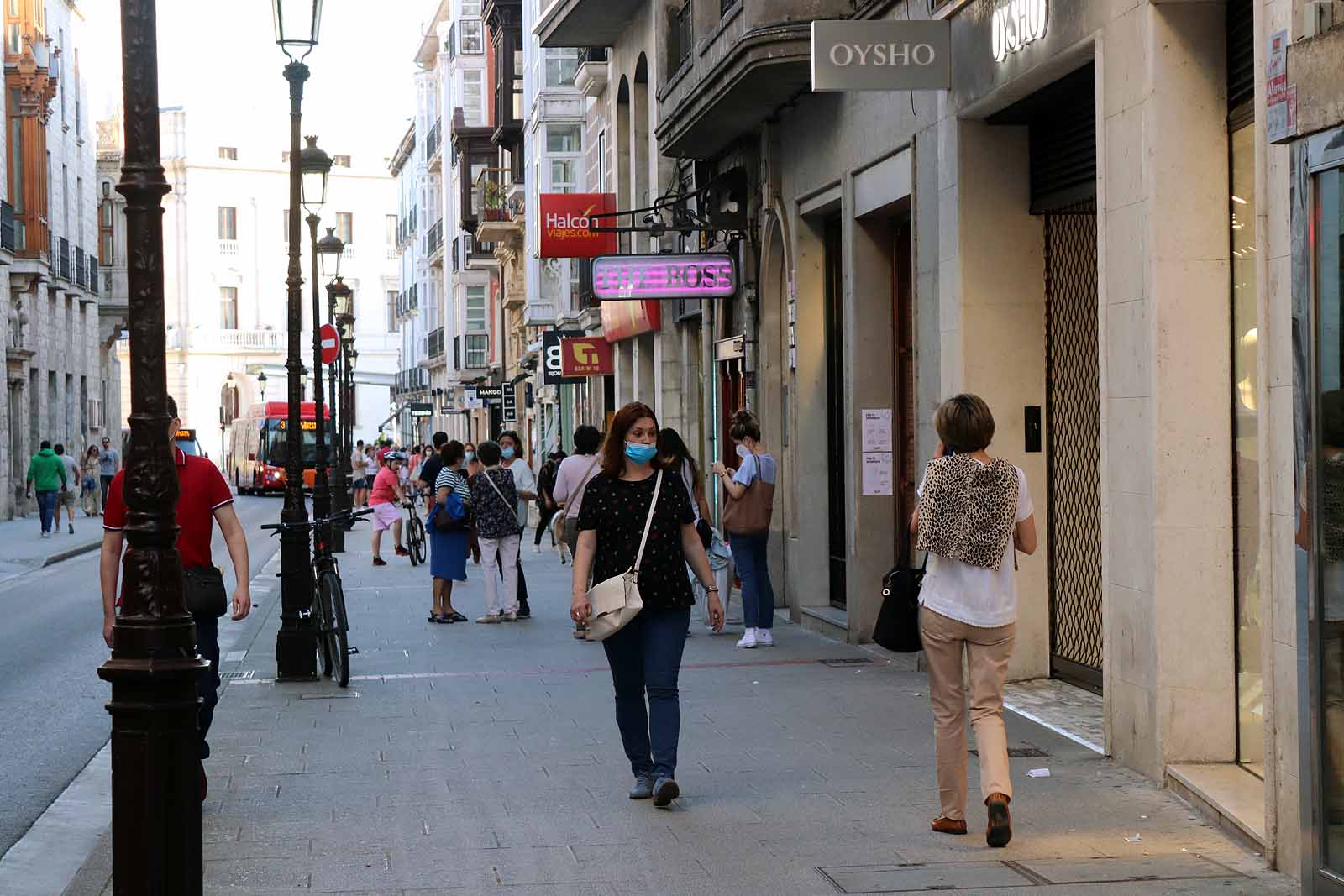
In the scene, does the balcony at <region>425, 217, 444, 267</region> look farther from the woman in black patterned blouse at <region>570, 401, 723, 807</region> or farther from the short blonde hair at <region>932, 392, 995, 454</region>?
the short blonde hair at <region>932, 392, 995, 454</region>

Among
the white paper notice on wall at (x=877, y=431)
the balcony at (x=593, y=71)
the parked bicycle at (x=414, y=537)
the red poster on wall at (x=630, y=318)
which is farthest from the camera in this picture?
the balcony at (x=593, y=71)

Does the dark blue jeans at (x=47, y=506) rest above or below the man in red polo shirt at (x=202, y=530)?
below

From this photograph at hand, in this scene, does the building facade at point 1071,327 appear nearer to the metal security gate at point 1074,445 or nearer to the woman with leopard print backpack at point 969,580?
the metal security gate at point 1074,445

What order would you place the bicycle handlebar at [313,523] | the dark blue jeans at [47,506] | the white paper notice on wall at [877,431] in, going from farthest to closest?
the dark blue jeans at [47,506], the white paper notice on wall at [877,431], the bicycle handlebar at [313,523]

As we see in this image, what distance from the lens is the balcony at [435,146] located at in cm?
6944

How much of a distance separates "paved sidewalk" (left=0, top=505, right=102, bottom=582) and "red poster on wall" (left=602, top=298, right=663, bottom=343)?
9.24 metres

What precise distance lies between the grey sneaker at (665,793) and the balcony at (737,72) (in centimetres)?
811

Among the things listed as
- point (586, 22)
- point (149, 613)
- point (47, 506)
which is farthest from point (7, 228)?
point (149, 613)

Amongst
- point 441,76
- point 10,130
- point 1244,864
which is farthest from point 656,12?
point 441,76

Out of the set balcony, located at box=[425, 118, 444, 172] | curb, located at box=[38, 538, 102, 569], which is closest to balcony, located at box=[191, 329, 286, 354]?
balcony, located at box=[425, 118, 444, 172]

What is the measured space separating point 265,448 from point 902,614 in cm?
6171

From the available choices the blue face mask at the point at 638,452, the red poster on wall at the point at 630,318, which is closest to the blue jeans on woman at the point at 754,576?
the blue face mask at the point at 638,452

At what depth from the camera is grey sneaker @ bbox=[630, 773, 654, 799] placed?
826cm

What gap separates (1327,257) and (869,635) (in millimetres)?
8797
